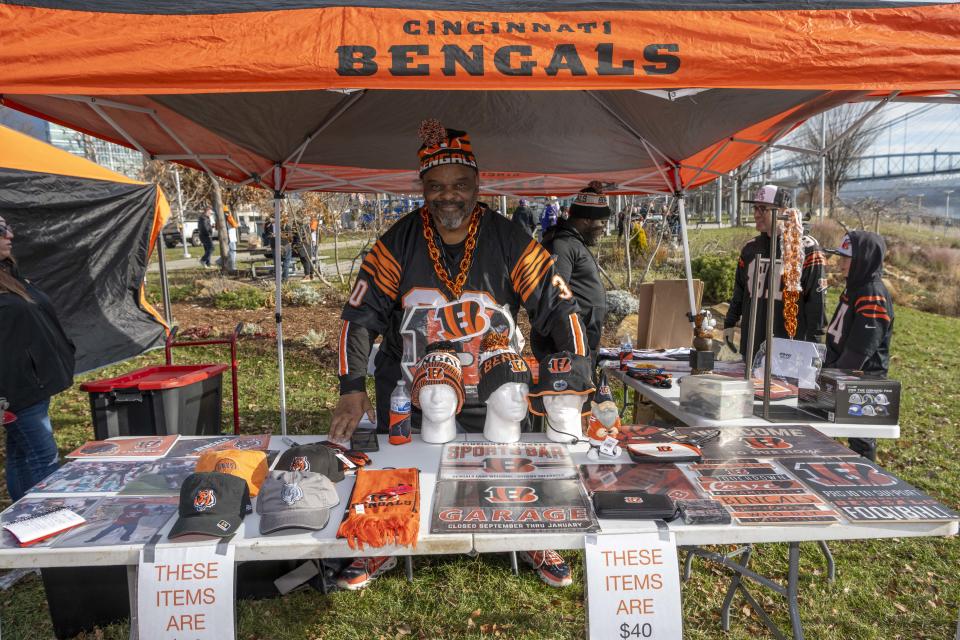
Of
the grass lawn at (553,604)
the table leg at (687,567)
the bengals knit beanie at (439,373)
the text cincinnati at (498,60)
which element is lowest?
the grass lawn at (553,604)

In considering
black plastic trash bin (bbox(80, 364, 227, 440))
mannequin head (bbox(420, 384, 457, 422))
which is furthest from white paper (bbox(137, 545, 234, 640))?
black plastic trash bin (bbox(80, 364, 227, 440))

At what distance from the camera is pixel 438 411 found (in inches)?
88.5

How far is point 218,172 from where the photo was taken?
4348 mm

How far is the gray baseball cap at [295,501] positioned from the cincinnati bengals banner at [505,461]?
0.42 metres

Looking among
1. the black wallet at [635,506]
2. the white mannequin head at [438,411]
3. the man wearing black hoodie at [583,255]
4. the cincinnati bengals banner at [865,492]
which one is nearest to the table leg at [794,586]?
the cincinnati bengals banner at [865,492]

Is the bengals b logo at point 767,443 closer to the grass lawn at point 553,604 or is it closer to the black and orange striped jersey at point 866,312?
the grass lawn at point 553,604

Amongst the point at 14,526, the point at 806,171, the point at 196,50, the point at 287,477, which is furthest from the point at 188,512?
the point at 806,171

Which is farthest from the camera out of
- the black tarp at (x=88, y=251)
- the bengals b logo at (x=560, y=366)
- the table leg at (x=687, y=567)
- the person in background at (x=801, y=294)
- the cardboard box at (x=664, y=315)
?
the black tarp at (x=88, y=251)

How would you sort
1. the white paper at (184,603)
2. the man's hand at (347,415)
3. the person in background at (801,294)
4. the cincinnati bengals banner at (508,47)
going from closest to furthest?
1. the white paper at (184,603)
2. the cincinnati bengals banner at (508,47)
3. the man's hand at (347,415)
4. the person in background at (801,294)

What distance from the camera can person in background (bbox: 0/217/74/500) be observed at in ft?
10.5

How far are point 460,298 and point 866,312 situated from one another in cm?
266

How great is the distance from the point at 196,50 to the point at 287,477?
4.50ft

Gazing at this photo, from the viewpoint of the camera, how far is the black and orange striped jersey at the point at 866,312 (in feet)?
11.6

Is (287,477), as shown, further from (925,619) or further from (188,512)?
(925,619)
